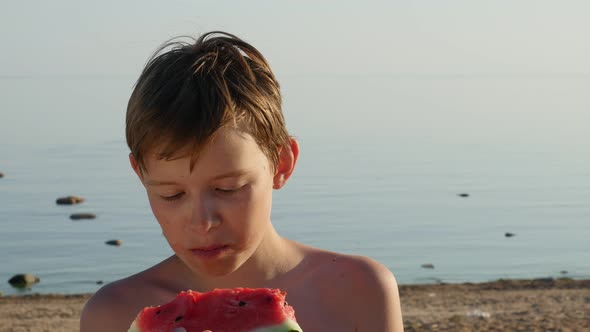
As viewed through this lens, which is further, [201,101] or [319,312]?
[319,312]

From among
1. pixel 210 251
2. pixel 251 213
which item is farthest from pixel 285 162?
pixel 210 251

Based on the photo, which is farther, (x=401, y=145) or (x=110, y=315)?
(x=401, y=145)

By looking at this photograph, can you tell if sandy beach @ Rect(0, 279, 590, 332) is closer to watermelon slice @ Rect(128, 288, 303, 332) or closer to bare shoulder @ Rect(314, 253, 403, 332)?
bare shoulder @ Rect(314, 253, 403, 332)

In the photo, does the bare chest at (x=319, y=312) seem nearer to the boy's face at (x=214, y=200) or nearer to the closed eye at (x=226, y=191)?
the boy's face at (x=214, y=200)

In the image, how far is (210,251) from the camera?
9.68ft

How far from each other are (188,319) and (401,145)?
1960 inches

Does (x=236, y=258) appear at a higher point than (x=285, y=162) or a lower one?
lower

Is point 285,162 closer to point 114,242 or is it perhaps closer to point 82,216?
point 114,242

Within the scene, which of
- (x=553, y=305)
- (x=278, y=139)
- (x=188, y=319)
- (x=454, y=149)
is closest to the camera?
(x=188, y=319)

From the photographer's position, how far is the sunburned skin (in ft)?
9.59

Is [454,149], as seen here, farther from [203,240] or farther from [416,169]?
[203,240]

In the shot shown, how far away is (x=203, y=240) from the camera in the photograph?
292cm

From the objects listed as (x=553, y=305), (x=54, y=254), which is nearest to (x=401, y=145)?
(x=54, y=254)

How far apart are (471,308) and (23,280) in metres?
8.78
